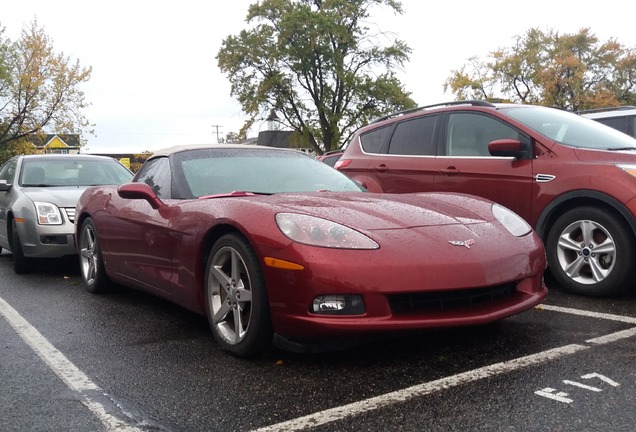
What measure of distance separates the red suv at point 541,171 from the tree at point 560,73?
1383 inches

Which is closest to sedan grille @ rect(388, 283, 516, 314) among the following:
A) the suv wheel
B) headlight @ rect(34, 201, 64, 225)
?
the suv wheel

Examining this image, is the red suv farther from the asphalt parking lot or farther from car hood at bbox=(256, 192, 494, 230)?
car hood at bbox=(256, 192, 494, 230)

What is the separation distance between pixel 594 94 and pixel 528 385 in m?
40.2

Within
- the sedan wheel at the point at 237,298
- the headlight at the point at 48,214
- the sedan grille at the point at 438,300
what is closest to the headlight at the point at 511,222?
the sedan grille at the point at 438,300

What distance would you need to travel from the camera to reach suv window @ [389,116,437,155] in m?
6.38

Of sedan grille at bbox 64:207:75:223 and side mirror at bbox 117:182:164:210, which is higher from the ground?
side mirror at bbox 117:182:164:210

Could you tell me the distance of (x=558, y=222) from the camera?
5117mm

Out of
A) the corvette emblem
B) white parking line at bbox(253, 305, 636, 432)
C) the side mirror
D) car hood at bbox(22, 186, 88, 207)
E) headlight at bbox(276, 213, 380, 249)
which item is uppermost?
the side mirror

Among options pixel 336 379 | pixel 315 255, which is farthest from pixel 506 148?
pixel 336 379

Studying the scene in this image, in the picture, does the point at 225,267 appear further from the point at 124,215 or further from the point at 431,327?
the point at 124,215

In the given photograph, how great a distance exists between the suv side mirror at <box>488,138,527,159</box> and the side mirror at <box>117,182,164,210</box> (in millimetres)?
2767

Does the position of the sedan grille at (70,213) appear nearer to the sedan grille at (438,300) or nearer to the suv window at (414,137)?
the suv window at (414,137)

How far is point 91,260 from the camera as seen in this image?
571cm

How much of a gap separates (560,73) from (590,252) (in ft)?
124
